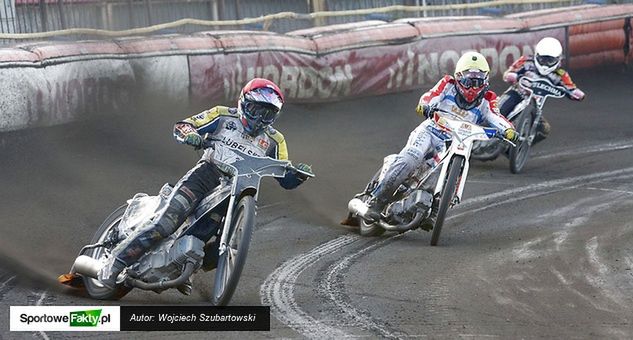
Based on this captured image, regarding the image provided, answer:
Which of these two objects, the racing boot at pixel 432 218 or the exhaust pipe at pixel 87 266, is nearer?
the exhaust pipe at pixel 87 266

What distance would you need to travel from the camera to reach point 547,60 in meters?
16.4

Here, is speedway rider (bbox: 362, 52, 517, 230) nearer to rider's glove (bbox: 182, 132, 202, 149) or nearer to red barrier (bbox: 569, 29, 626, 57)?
rider's glove (bbox: 182, 132, 202, 149)

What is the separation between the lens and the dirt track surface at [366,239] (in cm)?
831

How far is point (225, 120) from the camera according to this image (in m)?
9.12

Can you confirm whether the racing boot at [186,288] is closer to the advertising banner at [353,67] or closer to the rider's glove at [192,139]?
the rider's glove at [192,139]

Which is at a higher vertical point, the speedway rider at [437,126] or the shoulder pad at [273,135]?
the shoulder pad at [273,135]

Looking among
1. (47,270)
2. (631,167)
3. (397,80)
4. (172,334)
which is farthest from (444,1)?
(172,334)

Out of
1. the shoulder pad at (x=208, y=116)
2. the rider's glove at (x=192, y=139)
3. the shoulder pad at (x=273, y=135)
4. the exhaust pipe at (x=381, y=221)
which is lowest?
the exhaust pipe at (x=381, y=221)

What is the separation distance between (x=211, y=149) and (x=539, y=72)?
27.8 ft

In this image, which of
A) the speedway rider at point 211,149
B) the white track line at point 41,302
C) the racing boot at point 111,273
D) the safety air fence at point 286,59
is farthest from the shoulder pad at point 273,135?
the safety air fence at point 286,59

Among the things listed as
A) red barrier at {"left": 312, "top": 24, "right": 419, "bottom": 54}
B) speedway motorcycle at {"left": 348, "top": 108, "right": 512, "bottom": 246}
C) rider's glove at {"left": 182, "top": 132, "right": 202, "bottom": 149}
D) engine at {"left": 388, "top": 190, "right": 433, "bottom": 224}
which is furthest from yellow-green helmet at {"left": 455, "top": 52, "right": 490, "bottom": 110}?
red barrier at {"left": 312, "top": 24, "right": 419, "bottom": 54}

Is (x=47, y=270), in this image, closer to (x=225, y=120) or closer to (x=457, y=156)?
(x=225, y=120)

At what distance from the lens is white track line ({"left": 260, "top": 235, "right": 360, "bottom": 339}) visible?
25.7 feet

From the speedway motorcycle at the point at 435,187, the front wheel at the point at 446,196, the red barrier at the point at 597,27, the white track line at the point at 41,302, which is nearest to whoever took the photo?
the white track line at the point at 41,302
